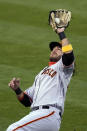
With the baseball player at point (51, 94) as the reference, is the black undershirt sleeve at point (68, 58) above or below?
above

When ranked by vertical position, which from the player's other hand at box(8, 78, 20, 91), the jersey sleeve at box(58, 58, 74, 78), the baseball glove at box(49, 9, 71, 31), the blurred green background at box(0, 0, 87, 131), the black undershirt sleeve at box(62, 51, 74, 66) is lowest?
the blurred green background at box(0, 0, 87, 131)

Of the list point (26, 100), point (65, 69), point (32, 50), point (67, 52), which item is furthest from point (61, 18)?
point (32, 50)

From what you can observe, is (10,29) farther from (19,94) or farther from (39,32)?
(19,94)

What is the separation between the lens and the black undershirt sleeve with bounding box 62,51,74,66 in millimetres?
6961

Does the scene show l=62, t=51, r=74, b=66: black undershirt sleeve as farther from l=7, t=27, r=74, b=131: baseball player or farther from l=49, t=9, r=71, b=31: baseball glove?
l=49, t=9, r=71, b=31: baseball glove

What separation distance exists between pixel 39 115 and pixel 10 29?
5.81 metres

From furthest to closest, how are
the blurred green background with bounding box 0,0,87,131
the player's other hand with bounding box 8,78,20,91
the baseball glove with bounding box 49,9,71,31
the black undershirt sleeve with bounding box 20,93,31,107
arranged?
the blurred green background with bounding box 0,0,87,131 < the black undershirt sleeve with bounding box 20,93,31,107 < the player's other hand with bounding box 8,78,20,91 < the baseball glove with bounding box 49,9,71,31

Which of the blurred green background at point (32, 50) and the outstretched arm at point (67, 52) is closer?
the outstretched arm at point (67, 52)

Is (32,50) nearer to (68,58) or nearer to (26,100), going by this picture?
(26,100)

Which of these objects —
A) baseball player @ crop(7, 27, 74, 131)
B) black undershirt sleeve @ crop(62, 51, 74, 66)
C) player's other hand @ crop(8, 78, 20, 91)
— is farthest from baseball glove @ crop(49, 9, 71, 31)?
player's other hand @ crop(8, 78, 20, 91)

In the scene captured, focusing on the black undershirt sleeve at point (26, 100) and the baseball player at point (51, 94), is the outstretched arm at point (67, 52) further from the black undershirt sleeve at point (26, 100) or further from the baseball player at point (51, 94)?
the black undershirt sleeve at point (26, 100)

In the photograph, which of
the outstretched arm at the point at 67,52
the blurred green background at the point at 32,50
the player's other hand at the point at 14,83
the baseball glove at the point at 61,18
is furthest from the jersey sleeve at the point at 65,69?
the blurred green background at the point at 32,50

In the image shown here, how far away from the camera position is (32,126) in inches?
271

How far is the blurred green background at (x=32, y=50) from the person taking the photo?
939 centimetres
